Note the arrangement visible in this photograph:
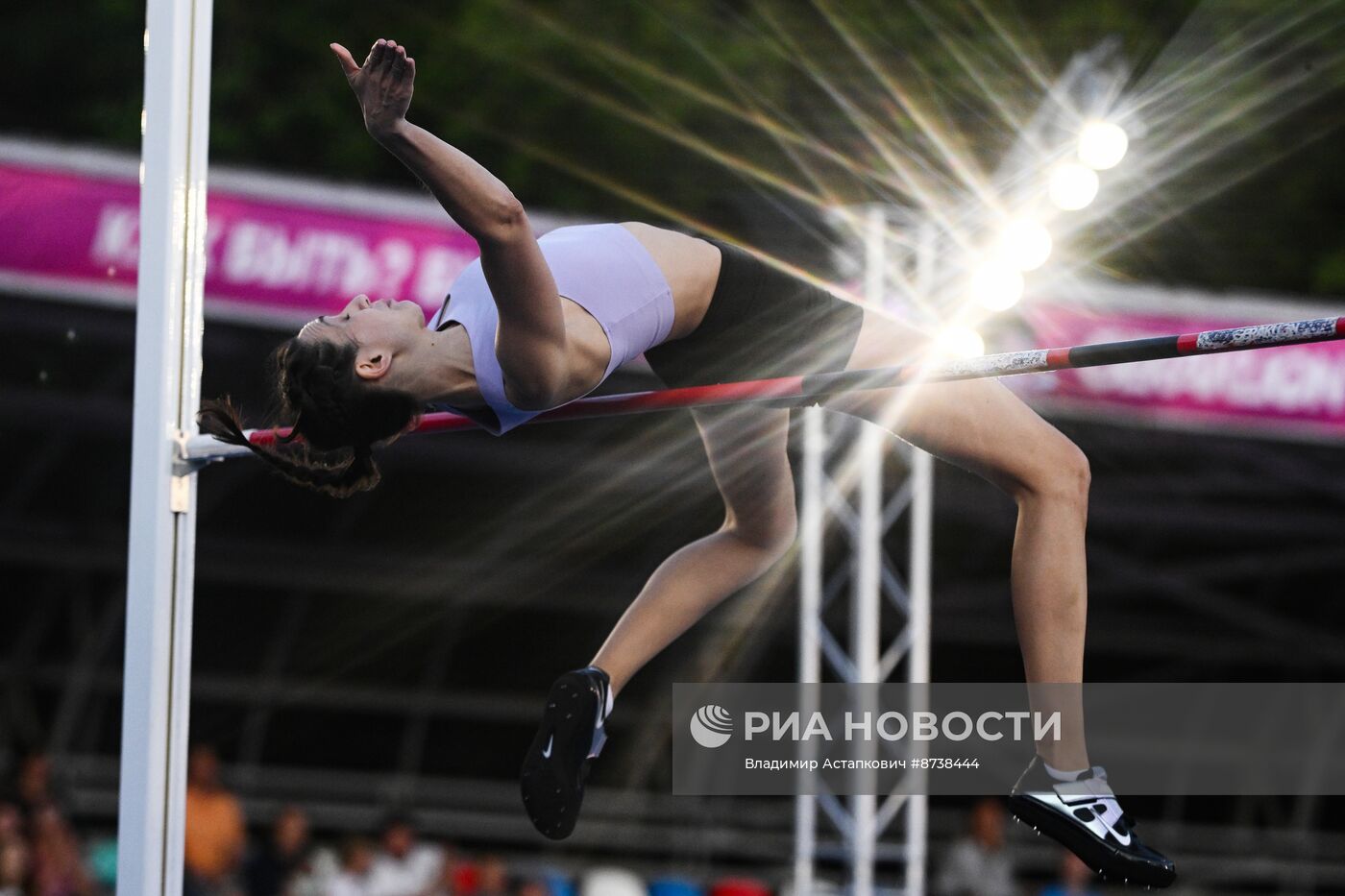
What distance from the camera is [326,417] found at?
2639 mm

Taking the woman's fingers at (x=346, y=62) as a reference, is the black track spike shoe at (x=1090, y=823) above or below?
below

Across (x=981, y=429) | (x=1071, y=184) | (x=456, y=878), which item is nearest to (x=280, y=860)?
(x=456, y=878)

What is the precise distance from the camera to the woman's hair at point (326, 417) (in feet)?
8.46

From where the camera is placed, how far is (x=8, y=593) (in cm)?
912

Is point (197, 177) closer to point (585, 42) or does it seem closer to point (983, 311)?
point (983, 311)

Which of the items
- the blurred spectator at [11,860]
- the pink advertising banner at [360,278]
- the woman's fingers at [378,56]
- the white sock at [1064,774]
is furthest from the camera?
the pink advertising banner at [360,278]

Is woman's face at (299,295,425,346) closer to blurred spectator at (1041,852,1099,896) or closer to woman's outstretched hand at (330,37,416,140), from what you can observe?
woman's outstretched hand at (330,37,416,140)

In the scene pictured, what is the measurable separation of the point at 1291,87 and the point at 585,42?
15.3 feet

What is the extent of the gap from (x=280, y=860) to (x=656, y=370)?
4411 mm

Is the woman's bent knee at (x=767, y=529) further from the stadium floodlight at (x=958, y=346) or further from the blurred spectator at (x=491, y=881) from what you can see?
the blurred spectator at (x=491, y=881)

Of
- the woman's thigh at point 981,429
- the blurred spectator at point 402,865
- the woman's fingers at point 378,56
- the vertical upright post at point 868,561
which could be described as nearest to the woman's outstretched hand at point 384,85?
the woman's fingers at point 378,56

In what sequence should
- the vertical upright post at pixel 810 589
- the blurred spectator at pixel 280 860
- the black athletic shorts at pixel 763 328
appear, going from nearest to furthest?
the black athletic shorts at pixel 763 328 → the vertical upright post at pixel 810 589 → the blurred spectator at pixel 280 860

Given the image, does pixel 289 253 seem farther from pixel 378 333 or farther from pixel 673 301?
pixel 673 301

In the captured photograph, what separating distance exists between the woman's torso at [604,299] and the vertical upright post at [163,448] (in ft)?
1.99
